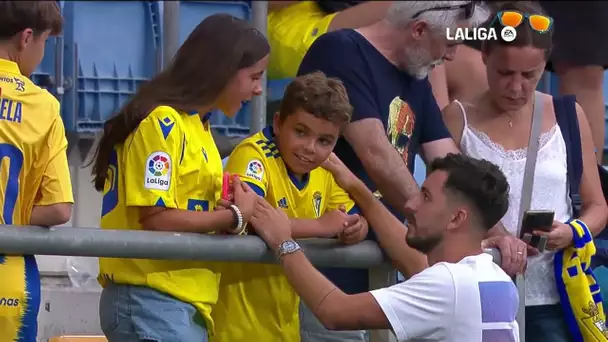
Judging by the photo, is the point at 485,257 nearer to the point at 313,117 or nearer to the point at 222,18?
the point at 313,117

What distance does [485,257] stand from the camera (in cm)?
324

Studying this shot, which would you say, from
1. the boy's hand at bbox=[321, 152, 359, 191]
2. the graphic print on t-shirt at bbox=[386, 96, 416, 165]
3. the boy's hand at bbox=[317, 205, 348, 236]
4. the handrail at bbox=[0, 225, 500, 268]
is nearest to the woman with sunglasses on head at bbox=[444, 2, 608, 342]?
the graphic print on t-shirt at bbox=[386, 96, 416, 165]

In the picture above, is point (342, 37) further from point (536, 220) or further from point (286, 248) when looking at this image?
point (286, 248)

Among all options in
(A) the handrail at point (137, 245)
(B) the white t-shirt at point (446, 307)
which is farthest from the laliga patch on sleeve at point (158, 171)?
(B) the white t-shirt at point (446, 307)

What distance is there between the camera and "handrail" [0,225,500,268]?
2992 millimetres

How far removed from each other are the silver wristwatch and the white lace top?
1.08m

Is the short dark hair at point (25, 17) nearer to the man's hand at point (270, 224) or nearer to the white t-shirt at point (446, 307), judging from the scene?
the man's hand at point (270, 224)

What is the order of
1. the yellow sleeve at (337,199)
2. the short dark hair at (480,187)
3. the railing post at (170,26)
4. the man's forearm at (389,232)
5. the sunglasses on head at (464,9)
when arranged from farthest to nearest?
the railing post at (170,26), the sunglasses on head at (464,9), the yellow sleeve at (337,199), the man's forearm at (389,232), the short dark hair at (480,187)

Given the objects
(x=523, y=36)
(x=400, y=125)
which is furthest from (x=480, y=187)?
(x=523, y=36)

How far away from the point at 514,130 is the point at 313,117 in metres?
1.01

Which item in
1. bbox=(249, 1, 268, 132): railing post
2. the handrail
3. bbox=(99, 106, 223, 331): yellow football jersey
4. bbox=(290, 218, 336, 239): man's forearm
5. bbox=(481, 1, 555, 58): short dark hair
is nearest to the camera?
the handrail

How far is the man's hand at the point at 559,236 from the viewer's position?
12.7 feet

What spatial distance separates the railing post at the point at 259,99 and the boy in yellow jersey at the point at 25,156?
1760 millimetres

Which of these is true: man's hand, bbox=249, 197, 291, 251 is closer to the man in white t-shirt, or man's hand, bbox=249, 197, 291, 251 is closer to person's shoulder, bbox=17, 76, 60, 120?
the man in white t-shirt
